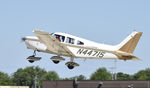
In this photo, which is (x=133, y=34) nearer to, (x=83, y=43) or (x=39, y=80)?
(x=83, y=43)

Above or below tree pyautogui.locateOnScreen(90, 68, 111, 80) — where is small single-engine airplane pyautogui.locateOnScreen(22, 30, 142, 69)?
below

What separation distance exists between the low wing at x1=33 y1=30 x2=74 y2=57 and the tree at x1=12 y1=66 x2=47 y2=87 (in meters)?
56.5

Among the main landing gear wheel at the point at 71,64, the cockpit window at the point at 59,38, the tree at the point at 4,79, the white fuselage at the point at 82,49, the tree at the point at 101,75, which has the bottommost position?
the main landing gear wheel at the point at 71,64

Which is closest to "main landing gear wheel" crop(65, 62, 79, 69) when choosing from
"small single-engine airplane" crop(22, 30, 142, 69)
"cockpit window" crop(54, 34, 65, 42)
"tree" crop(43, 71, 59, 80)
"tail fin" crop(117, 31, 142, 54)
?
"small single-engine airplane" crop(22, 30, 142, 69)

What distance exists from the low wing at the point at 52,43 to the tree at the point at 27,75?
185 feet

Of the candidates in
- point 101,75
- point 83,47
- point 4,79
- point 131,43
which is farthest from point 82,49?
point 4,79

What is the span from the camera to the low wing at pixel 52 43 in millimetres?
39594

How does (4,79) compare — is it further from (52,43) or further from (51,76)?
(52,43)

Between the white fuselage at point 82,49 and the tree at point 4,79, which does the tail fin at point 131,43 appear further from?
the tree at point 4,79

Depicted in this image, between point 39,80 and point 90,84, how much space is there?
5418cm

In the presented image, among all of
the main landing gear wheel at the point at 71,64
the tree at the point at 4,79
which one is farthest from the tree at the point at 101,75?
the main landing gear wheel at the point at 71,64

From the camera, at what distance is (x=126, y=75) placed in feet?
323

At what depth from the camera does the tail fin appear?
40281mm

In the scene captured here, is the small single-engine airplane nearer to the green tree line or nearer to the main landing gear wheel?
the main landing gear wheel
